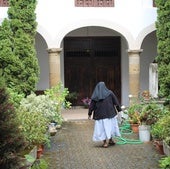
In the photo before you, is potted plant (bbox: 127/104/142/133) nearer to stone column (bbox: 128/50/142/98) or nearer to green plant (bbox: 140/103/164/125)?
green plant (bbox: 140/103/164/125)

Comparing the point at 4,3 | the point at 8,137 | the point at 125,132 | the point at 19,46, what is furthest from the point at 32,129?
the point at 4,3

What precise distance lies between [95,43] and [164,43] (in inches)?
177

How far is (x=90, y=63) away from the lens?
21.0 meters

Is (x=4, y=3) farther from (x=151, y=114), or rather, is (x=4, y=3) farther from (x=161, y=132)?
(x=161, y=132)

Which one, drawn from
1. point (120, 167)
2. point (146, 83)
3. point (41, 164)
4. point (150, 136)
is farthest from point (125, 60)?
point (41, 164)

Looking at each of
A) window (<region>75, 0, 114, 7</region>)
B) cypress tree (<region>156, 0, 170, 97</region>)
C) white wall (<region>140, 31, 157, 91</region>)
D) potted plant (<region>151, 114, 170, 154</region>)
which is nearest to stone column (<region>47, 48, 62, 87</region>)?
window (<region>75, 0, 114, 7</region>)

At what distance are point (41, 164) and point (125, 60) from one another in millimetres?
13906

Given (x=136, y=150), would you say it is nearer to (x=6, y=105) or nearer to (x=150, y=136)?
(x=150, y=136)

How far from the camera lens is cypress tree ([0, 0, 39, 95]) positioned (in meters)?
16.8

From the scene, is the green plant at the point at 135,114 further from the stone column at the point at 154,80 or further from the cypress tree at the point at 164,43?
the stone column at the point at 154,80

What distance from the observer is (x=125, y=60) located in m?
21.0

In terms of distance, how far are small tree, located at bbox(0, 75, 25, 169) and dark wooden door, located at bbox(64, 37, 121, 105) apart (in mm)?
15548

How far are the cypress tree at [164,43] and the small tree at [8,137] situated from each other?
12.0 metres

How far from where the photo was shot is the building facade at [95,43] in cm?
1816
